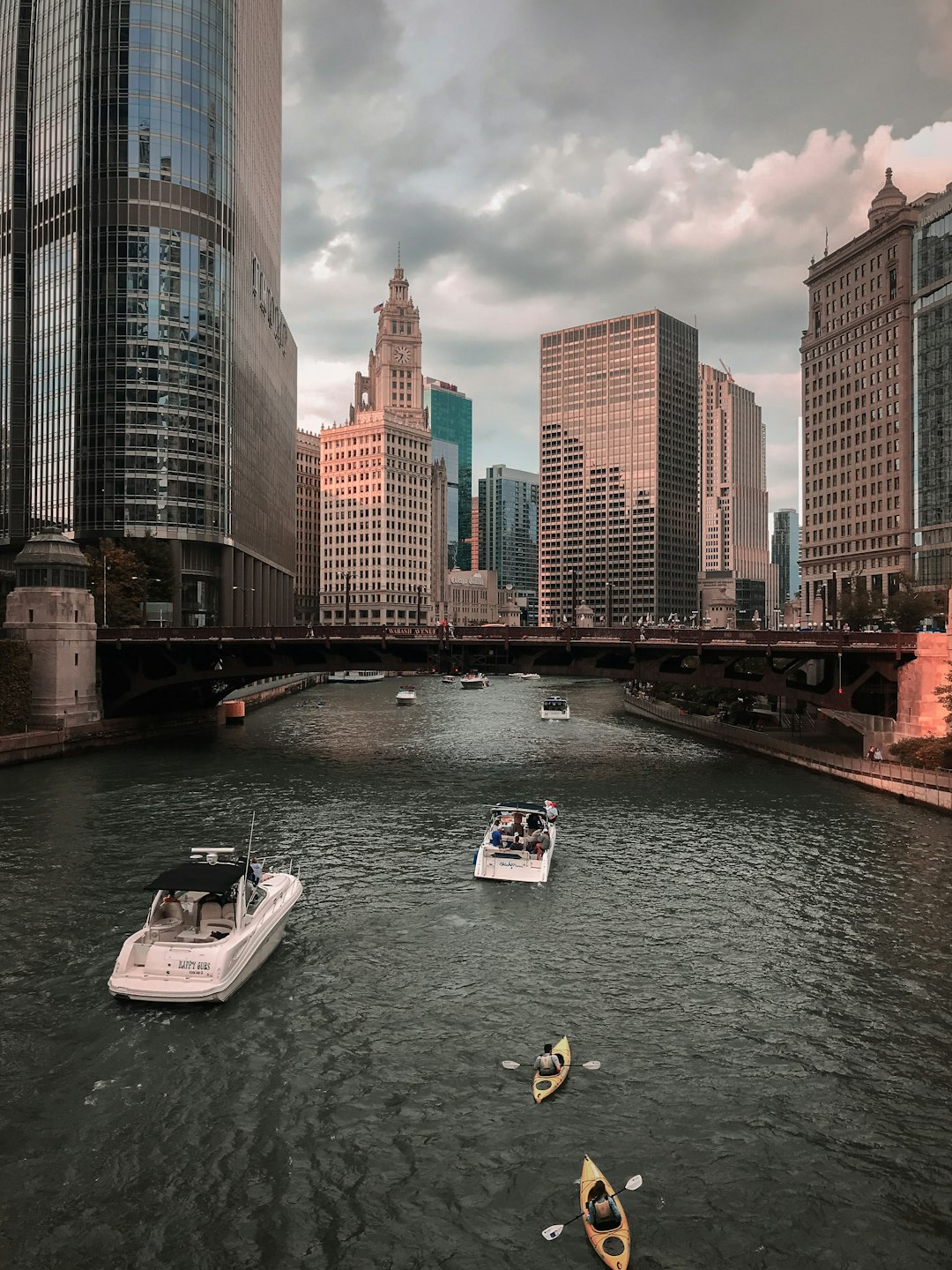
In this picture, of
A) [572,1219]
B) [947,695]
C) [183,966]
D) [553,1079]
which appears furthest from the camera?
[947,695]

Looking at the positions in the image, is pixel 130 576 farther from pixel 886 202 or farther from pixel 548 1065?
pixel 886 202

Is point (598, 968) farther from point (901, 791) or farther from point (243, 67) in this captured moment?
point (243, 67)

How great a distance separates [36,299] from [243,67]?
53678 mm

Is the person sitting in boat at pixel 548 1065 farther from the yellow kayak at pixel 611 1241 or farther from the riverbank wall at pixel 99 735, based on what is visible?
the riverbank wall at pixel 99 735

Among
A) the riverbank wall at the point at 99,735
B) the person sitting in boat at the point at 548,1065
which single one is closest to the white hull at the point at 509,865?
the person sitting in boat at the point at 548,1065

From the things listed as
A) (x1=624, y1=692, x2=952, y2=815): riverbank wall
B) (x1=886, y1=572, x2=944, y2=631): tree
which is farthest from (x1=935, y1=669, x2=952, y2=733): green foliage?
(x1=886, y1=572, x2=944, y2=631): tree

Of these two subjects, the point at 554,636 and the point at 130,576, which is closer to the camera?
the point at 554,636

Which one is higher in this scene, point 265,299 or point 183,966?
point 265,299

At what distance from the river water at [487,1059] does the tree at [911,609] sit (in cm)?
8038

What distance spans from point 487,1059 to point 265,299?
175m

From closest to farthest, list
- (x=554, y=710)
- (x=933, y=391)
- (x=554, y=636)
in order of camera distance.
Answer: (x=554, y=636) < (x=554, y=710) < (x=933, y=391)

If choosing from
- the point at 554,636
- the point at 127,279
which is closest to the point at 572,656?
the point at 554,636

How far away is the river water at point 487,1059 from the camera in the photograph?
1930cm

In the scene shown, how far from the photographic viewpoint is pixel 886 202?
190375 millimetres
